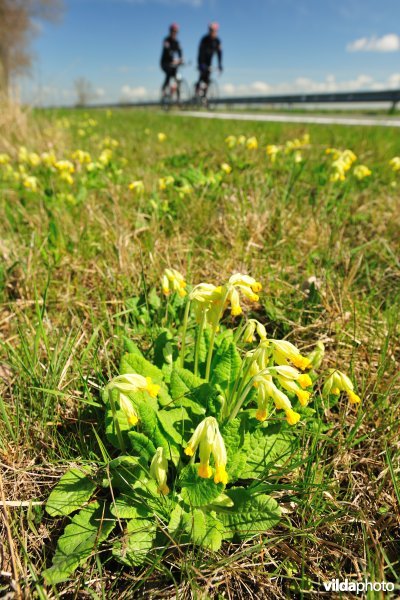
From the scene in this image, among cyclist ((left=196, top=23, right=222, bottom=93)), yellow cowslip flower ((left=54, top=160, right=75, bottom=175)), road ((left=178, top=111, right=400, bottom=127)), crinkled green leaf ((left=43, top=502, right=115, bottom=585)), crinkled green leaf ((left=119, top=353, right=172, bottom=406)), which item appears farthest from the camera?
cyclist ((left=196, top=23, right=222, bottom=93))

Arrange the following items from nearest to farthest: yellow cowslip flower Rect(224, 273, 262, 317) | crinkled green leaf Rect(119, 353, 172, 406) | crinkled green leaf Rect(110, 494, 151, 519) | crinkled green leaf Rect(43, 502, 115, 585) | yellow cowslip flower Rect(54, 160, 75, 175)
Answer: crinkled green leaf Rect(43, 502, 115, 585) → crinkled green leaf Rect(110, 494, 151, 519) → yellow cowslip flower Rect(224, 273, 262, 317) → crinkled green leaf Rect(119, 353, 172, 406) → yellow cowslip flower Rect(54, 160, 75, 175)

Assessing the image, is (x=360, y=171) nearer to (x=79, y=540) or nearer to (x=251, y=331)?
(x=251, y=331)

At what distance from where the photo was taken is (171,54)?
18734 millimetres

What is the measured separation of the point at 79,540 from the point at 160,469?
0.29m

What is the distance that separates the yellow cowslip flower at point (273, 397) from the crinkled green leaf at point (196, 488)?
25cm

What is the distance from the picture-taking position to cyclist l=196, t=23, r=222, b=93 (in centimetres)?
1755

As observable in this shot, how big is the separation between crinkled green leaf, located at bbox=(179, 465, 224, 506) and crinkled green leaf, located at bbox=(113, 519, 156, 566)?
13cm

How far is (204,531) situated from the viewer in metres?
1.22

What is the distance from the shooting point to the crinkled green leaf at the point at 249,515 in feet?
4.06

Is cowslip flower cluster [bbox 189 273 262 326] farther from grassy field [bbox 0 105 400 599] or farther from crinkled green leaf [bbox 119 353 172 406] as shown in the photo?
grassy field [bbox 0 105 400 599]

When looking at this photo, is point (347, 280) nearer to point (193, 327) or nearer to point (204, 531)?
point (193, 327)

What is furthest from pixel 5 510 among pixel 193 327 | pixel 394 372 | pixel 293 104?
pixel 293 104

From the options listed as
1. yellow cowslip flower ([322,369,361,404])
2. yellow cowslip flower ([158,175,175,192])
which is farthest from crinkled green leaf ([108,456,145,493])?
yellow cowslip flower ([158,175,175,192])

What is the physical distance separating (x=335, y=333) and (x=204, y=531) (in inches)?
45.3
